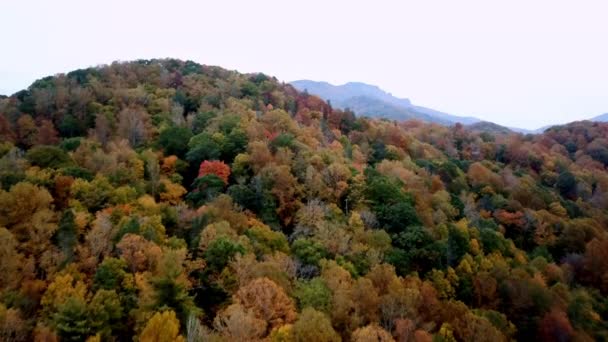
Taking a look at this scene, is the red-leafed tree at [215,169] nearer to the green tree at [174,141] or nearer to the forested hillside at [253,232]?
the forested hillside at [253,232]

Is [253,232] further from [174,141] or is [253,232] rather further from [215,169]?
[174,141]

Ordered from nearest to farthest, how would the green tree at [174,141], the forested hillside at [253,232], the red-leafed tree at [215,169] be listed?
the forested hillside at [253,232], the red-leafed tree at [215,169], the green tree at [174,141]

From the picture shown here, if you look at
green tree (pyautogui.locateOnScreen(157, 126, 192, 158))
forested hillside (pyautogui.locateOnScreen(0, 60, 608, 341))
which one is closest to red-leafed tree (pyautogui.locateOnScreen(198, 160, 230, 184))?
forested hillside (pyautogui.locateOnScreen(0, 60, 608, 341))

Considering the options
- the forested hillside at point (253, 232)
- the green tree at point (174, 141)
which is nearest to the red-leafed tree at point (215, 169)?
the forested hillside at point (253, 232)

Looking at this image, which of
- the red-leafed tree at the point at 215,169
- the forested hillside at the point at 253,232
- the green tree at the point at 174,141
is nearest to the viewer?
the forested hillside at the point at 253,232

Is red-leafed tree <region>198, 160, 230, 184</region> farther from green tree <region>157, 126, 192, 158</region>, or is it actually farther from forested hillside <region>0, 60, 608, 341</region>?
green tree <region>157, 126, 192, 158</region>
